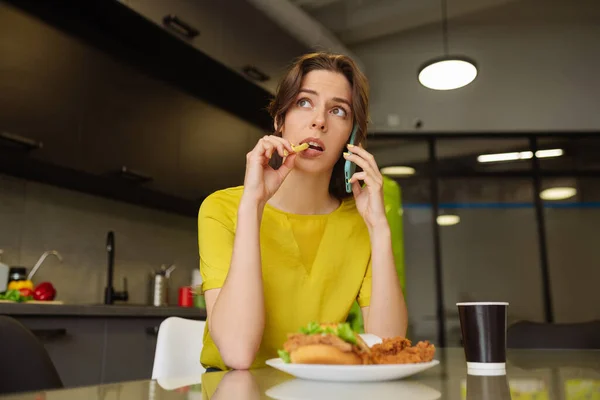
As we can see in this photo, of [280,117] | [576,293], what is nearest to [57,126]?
[280,117]

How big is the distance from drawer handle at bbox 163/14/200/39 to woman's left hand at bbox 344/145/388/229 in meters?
1.91

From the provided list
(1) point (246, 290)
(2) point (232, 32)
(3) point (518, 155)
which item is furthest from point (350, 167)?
(3) point (518, 155)

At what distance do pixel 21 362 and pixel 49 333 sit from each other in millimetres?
1435

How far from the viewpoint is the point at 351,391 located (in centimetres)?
58

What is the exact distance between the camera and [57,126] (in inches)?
96.2

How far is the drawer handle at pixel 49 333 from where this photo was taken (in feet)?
6.80

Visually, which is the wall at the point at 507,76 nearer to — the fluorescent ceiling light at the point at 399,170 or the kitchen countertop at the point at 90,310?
the fluorescent ceiling light at the point at 399,170

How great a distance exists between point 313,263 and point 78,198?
2.06 metres

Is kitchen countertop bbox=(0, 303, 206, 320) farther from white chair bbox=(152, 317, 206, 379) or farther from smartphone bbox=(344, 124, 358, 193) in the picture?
smartphone bbox=(344, 124, 358, 193)

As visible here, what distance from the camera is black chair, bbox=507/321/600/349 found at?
5.44ft

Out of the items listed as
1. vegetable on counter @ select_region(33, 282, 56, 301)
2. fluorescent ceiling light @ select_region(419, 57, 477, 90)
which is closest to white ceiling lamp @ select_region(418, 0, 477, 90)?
fluorescent ceiling light @ select_region(419, 57, 477, 90)

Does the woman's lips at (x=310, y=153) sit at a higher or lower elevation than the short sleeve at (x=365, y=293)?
higher

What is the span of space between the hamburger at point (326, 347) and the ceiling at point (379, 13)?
169 inches

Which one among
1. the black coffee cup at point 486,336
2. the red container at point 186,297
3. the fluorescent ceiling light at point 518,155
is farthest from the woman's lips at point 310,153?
the fluorescent ceiling light at point 518,155
